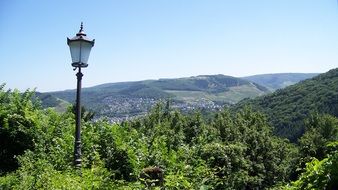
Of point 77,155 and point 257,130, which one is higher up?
point 77,155

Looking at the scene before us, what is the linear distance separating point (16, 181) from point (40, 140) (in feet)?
11.4

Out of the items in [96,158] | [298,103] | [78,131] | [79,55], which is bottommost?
[298,103]

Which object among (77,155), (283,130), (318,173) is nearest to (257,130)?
(77,155)

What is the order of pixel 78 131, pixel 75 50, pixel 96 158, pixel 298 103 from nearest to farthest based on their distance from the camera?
pixel 78 131, pixel 75 50, pixel 96 158, pixel 298 103

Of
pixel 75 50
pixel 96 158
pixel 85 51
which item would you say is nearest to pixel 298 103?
pixel 96 158

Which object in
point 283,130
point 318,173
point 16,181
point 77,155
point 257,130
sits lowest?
point 283,130

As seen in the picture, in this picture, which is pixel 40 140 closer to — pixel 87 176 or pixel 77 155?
pixel 77 155

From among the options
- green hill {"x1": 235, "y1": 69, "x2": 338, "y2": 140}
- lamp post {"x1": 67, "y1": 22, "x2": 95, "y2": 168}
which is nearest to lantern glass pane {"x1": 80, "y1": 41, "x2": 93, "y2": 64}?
lamp post {"x1": 67, "y1": 22, "x2": 95, "y2": 168}

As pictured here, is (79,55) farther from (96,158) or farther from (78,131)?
(96,158)

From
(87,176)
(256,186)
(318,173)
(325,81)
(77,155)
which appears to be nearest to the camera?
(318,173)

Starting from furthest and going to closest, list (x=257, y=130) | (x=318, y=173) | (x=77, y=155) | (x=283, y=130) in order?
1. (x=283, y=130)
2. (x=257, y=130)
3. (x=77, y=155)
4. (x=318, y=173)

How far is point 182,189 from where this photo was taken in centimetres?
691

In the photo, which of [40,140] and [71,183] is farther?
[40,140]

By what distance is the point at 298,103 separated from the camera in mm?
142500
